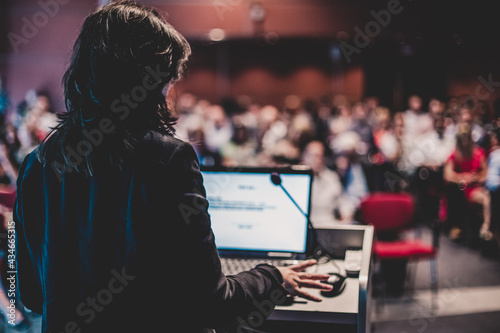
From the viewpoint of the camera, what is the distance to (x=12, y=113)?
6887mm

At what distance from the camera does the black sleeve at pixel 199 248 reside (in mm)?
884

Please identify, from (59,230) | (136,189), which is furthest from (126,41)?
(59,230)

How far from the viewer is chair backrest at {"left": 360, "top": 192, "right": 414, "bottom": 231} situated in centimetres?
382

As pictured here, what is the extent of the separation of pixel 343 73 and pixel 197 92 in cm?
390

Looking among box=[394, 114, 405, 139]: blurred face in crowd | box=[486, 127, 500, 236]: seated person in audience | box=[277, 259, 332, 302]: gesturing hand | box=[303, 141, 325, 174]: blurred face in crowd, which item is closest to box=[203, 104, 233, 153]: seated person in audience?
box=[394, 114, 405, 139]: blurred face in crowd

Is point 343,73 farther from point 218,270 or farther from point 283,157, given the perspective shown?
point 218,270

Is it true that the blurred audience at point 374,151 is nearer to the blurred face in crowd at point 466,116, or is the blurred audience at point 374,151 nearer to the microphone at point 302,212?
the blurred face in crowd at point 466,116

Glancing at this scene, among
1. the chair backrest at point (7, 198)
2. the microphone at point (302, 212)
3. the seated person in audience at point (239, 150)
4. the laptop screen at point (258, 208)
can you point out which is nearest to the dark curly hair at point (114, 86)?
the microphone at point (302, 212)

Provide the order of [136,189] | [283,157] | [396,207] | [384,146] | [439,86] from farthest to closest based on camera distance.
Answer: [384,146], [439,86], [283,157], [396,207], [136,189]

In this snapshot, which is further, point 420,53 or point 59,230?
point 420,53

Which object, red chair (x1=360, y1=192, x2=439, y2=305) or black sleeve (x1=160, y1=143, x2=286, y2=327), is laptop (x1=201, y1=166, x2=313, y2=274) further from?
red chair (x1=360, y1=192, x2=439, y2=305)

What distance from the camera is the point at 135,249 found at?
887mm

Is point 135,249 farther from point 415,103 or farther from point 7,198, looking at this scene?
point 415,103

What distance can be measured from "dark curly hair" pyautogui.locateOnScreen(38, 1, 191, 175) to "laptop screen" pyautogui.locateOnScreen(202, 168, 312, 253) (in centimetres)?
82
